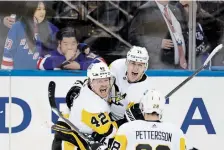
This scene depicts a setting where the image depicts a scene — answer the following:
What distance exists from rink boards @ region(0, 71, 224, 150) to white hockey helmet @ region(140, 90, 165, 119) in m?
1.59

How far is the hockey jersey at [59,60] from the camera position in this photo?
575cm

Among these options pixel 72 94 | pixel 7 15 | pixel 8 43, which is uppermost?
pixel 7 15

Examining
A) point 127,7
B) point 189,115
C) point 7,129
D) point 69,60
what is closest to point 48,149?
point 7,129

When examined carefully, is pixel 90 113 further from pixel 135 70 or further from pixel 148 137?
pixel 148 137

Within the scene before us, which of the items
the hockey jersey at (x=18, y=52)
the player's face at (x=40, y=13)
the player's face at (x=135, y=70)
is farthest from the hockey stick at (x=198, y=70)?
the player's face at (x=40, y=13)

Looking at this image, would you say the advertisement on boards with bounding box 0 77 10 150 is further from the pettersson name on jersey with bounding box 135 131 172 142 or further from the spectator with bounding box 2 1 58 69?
the pettersson name on jersey with bounding box 135 131 172 142

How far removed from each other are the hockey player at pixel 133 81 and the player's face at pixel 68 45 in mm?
1039

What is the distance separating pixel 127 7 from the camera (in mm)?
6773

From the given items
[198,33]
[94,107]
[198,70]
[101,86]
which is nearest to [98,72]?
[101,86]

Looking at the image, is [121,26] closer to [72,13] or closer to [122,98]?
[72,13]

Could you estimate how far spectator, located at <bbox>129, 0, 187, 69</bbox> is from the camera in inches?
231

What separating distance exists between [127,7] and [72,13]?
0.65 metres

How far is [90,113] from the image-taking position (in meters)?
4.43

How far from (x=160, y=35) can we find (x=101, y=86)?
155cm
